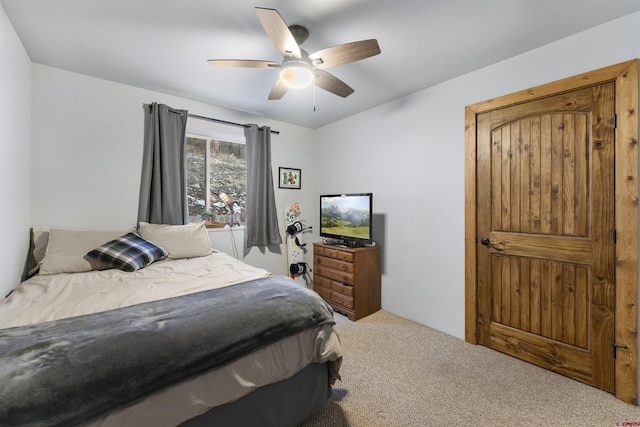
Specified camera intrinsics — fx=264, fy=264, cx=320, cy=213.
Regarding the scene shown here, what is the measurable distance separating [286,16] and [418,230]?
224 cm

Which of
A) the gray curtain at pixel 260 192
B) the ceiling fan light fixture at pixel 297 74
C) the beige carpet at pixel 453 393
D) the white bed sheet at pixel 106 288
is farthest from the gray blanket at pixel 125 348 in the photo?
the gray curtain at pixel 260 192

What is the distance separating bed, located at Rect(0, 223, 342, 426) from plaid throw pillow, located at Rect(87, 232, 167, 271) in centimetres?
16

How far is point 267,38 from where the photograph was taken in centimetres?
192

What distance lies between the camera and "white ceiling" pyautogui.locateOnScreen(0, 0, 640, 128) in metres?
1.62

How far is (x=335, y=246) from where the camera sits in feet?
10.4

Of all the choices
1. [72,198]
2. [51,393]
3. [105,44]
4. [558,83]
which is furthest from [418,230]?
[72,198]

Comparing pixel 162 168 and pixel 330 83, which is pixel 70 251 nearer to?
pixel 162 168

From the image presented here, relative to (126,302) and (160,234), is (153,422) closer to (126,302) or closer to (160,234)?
(126,302)

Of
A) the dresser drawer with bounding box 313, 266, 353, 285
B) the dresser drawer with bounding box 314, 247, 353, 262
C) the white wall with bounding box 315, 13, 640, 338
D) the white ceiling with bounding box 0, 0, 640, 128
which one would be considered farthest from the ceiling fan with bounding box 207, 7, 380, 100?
the dresser drawer with bounding box 313, 266, 353, 285

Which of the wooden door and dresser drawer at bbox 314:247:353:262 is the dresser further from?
the wooden door

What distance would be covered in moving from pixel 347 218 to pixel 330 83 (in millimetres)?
1557

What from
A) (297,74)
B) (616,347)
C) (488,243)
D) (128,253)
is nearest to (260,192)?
(128,253)

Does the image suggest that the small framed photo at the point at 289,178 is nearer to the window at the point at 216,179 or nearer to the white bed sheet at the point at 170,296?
the window at the point at 216,179

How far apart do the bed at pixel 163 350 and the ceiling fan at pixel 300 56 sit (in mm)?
1437
